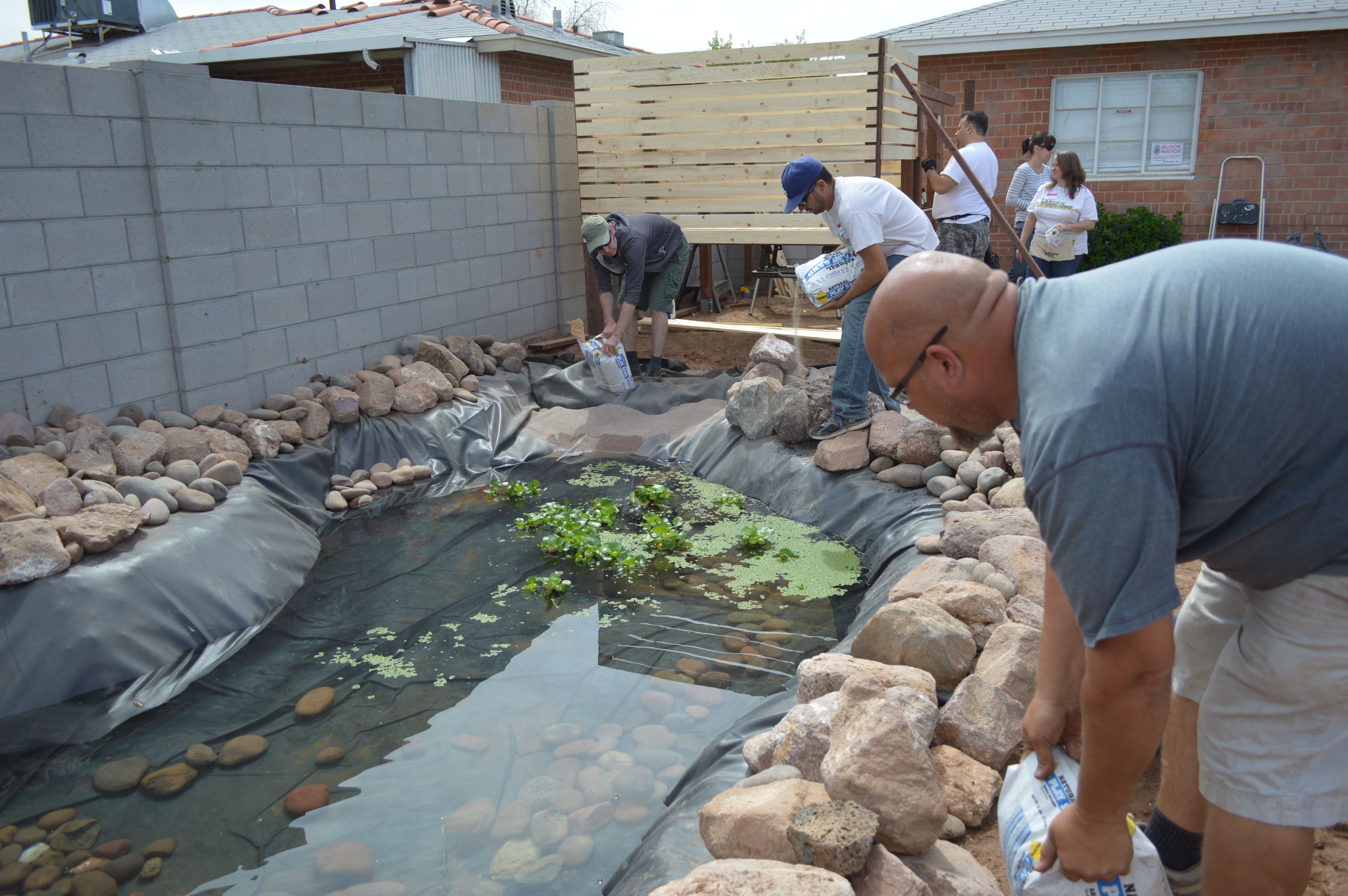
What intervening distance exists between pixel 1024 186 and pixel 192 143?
611cm

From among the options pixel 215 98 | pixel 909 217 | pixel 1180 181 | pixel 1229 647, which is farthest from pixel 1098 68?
pixel 1229 647

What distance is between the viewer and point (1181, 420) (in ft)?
3.88

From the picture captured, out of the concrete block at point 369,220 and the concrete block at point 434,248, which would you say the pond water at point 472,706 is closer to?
the concrete block at point 369,220

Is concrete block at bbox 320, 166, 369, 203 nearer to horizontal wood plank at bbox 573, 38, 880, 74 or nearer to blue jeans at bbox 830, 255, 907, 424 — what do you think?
horizontal wood plank at bbox 573, 38, 880, 74

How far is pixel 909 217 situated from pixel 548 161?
4.04 metres

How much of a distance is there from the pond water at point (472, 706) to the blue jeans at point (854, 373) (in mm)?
736

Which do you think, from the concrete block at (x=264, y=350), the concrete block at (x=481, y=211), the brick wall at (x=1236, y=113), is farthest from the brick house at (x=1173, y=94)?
the concrete block at (x=264, y=350)

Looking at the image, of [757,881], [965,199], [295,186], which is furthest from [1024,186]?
[757,881]

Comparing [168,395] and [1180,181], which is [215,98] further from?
[1180,181]

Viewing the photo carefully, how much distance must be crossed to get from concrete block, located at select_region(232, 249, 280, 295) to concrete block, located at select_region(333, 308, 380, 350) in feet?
1.79

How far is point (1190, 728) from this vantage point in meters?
1.66

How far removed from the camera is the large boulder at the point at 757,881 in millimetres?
1651

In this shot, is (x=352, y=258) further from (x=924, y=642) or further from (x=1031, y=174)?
(x=1031, y=174)

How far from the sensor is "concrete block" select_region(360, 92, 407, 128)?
237 inches
